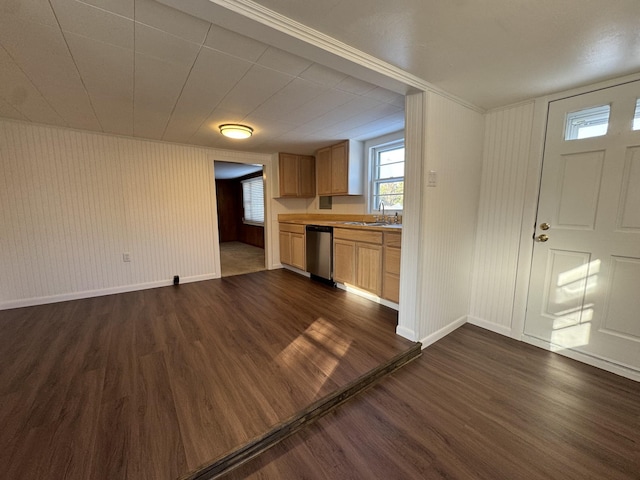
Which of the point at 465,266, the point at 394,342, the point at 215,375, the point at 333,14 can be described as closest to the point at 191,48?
the point at 333,14

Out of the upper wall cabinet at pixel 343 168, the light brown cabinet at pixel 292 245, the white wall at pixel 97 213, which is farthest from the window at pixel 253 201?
the upper wall cabinet at pixel 343 168

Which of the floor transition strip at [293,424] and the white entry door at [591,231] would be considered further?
the white entry door at [591,231]

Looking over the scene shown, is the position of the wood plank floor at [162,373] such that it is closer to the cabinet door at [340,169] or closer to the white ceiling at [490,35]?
the cabinet door at [340,169]

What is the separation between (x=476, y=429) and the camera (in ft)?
4.85

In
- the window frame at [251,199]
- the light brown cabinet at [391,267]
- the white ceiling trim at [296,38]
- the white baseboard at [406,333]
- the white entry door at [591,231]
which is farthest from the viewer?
the window frame at [251,199]

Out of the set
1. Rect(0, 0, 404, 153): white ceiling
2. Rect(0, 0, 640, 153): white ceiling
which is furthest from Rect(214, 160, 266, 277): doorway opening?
Rect(0, 0, 640, 153): white ceiling

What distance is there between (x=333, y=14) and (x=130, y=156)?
352 centimetres

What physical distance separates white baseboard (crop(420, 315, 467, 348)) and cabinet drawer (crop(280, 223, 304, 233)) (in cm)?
252

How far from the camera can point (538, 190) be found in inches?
89.5

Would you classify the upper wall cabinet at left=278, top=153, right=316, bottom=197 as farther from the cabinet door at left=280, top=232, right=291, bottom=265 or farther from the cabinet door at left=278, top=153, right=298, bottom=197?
the cabinet door at left=280, top=232, right=291, bottom=265

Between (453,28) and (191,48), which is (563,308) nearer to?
(453,28)

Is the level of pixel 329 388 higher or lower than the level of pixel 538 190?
lower

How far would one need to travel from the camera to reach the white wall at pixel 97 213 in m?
2.99

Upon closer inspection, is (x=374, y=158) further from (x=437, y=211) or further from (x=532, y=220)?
(x=532, y=220)
